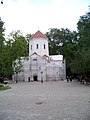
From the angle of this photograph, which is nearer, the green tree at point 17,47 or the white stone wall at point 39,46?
the green tree at point 17,47

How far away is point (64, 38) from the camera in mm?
99188

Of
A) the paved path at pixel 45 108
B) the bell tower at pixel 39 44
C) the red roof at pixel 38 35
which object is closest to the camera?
the paved path at pixel 45 108

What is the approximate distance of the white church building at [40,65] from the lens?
283 ft

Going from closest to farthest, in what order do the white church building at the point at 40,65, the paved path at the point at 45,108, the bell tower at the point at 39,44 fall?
the paved path at the point at 45,108 → the white church building at the point at 40,65 → the bell tower at the point at 39,44

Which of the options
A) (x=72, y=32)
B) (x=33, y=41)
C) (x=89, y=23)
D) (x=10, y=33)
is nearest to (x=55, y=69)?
(x=33, y=41)

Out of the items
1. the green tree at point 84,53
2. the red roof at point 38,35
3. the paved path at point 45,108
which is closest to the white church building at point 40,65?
the red roof at point 38,35

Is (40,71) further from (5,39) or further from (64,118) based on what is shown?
(64,118)

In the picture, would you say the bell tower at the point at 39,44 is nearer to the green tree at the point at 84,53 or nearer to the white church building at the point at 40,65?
the white church building at the point at 40,65

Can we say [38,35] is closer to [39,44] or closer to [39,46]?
[39,44]

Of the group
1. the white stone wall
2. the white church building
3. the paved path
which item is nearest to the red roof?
the white church building

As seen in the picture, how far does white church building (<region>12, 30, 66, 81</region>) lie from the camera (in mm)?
86125

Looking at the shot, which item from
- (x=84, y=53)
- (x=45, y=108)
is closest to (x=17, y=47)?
(x=84, y=53)

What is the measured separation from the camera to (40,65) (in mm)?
87375

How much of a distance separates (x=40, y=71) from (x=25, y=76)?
5.20m
